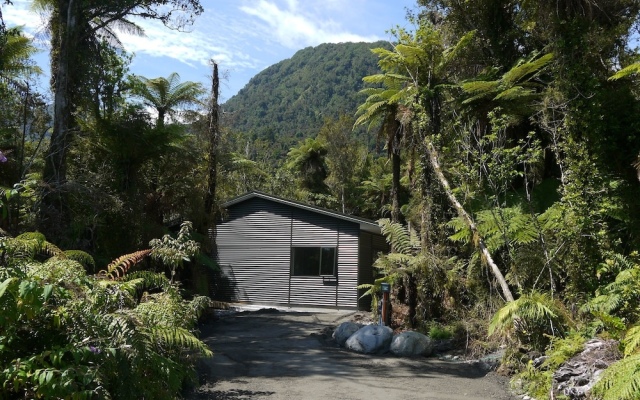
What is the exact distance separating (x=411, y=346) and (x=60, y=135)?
8.58 metres

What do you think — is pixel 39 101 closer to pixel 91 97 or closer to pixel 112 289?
pixel 91 97

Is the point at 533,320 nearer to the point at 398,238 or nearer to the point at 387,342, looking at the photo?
the point at 387,342

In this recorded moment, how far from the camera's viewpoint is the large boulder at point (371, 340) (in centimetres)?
1039

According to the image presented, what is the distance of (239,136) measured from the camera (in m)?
43.5

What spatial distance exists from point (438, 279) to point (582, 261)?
3.22 metres

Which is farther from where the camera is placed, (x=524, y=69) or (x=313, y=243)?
(x=313, y=243)

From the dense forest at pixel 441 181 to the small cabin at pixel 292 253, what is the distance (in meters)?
2.82

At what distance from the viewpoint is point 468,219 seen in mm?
11406

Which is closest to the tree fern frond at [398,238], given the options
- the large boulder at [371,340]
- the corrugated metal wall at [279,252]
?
the large boulder at [371,340]

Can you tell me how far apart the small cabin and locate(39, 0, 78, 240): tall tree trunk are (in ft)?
24.2

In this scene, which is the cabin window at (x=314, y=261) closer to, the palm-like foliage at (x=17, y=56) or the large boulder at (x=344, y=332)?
the large boulder at (x=344, y=332)

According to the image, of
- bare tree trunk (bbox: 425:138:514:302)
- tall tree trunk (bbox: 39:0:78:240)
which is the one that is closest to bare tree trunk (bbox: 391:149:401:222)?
bare tree trunk (bbox: 425:138:514:302)

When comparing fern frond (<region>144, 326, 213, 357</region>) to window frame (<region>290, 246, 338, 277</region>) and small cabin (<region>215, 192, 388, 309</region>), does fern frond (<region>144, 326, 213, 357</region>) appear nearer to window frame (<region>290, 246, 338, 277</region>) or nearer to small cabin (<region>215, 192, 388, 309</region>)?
small cabin (<region>215, 192, 388, 309</region>)

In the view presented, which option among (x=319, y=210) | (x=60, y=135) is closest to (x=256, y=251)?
(x=319, y=210)
